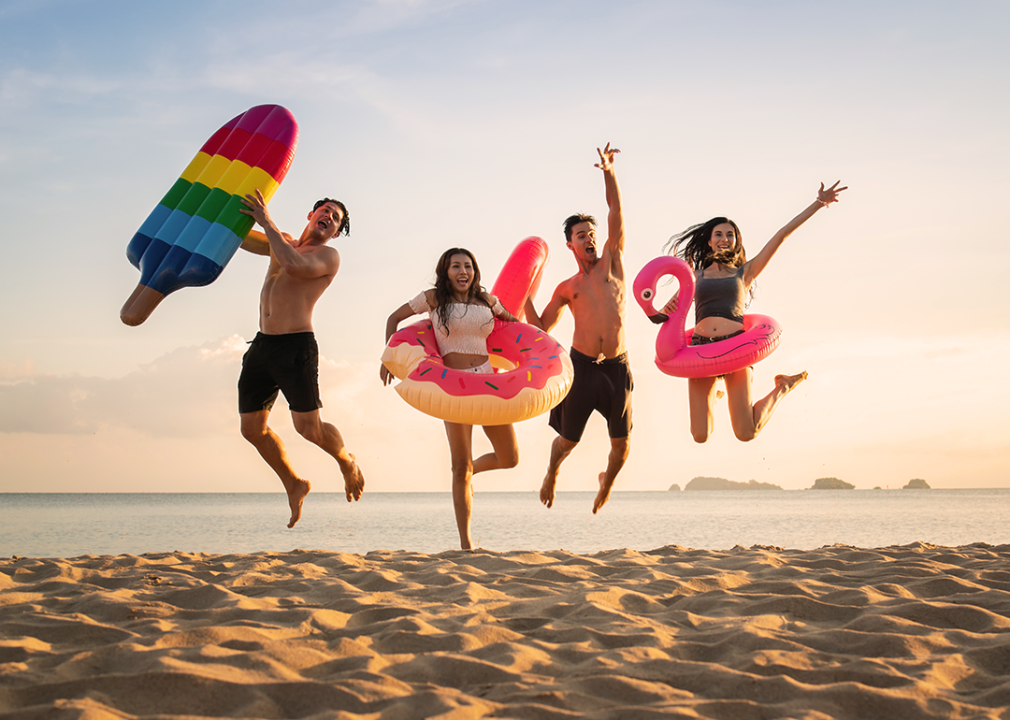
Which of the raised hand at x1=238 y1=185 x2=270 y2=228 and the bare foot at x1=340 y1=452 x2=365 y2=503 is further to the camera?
the bare foot at x1=340 y1=452 x2=365 y2=503

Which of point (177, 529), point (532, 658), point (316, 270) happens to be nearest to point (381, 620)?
point (532, 658)

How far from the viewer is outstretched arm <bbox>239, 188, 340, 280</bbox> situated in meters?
4.57

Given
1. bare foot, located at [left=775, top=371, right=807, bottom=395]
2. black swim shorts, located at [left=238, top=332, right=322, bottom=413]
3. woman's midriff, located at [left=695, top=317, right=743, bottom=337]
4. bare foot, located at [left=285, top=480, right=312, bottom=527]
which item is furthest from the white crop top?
bare foot, located at [left=775, top=371, right=807, bottom=395]

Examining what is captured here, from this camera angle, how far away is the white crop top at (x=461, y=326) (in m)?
4.62

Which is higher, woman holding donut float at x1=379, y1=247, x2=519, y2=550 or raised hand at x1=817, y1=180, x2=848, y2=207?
raised hand at x1=817, y1=180, x2=848, y2=207

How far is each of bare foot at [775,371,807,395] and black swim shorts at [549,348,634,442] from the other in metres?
1.25

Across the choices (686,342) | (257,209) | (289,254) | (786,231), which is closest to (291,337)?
(289,254)

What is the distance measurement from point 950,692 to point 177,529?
59.0 feet

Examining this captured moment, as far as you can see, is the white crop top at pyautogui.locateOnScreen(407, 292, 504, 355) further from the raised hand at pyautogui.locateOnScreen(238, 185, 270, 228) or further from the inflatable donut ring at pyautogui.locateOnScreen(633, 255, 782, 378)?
the inflatable donut ring at pyautogui.locateOnScreen(633, 255, 782, 378)

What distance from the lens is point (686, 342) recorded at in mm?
5539

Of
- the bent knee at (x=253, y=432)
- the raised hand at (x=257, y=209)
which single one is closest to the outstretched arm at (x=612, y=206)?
the raised hand at (x=257, y=209)

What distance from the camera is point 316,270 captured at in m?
4.71

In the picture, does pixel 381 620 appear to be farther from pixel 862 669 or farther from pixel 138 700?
pixel 862 669

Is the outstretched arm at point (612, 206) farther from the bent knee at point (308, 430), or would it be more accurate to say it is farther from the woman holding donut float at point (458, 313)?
the bent knee at point (308, 430)
